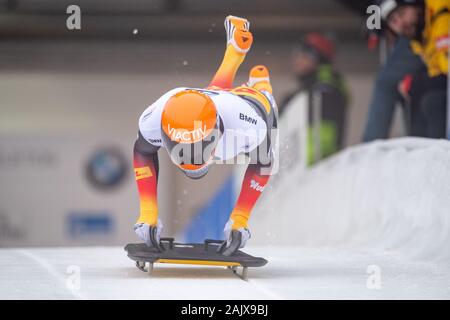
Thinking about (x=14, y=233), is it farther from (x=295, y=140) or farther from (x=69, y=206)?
(x=295, y=140)

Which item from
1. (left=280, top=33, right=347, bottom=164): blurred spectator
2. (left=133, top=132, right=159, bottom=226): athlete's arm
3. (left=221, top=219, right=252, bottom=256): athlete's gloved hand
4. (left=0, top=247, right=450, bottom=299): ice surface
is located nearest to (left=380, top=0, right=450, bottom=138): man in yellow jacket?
(left=0, top=247, right=450, bottom=299): ice surface

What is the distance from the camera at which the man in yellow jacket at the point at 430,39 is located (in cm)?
564

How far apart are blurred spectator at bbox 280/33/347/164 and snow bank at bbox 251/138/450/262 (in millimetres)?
1059

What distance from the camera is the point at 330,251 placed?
4.75m

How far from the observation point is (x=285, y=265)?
4027 millimetres

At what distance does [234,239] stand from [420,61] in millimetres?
3004

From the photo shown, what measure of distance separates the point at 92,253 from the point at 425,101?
2.61 metres

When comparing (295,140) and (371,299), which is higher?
(295,140)

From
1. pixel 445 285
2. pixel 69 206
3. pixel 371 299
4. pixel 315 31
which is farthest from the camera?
pixel 69 206

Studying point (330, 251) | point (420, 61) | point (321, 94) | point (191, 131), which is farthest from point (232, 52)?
point (321, 94)

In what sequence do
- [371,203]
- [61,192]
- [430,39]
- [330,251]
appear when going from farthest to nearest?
[61,192], [430,39], [371,203], [330,251]

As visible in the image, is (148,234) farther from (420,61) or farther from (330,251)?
(420,61)

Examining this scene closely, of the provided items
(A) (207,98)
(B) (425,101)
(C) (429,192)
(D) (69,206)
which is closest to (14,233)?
(D) (69,206)

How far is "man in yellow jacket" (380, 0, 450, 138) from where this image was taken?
5.64 metres
